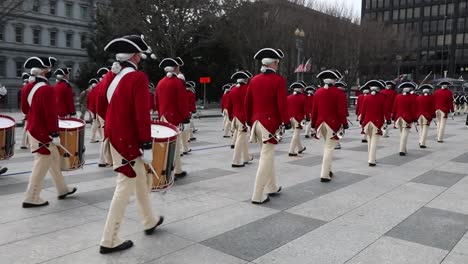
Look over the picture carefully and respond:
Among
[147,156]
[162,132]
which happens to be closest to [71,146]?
[162,132]

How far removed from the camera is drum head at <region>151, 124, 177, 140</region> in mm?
5284

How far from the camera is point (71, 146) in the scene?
669 centimetres

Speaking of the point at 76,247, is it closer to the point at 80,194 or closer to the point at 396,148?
the point at 80,194

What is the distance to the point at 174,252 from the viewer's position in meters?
4.74

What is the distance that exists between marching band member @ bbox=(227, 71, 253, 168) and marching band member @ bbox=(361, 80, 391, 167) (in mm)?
2814

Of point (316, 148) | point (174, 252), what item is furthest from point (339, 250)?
point (316, 148)

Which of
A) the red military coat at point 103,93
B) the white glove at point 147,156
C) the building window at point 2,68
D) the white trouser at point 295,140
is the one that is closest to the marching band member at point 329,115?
the white trouser at point 295,140

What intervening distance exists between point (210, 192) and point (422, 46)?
101473mm

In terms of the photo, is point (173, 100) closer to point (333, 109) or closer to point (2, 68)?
point (333, 109)

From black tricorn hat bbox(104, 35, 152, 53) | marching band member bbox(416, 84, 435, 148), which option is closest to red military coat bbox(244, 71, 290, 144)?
black tricorn hat bbox(104, 35, 152, 53)

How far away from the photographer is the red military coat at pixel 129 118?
459cm

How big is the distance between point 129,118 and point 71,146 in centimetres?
243

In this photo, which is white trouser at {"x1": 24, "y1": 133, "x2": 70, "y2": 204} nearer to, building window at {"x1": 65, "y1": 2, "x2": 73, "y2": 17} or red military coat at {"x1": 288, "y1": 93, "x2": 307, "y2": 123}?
red military coat at {"x1": 288, "y1": 93, "x2": 307, "y2": 123}

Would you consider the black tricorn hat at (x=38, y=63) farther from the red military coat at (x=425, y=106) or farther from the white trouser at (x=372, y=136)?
the red military coat at (x=425, y=106)
